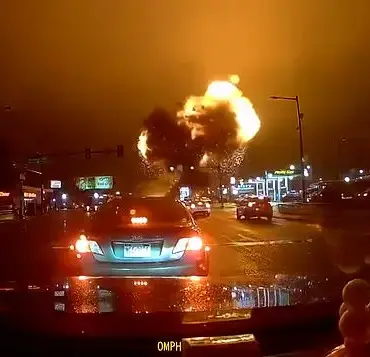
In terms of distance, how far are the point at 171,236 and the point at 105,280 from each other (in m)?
3.82

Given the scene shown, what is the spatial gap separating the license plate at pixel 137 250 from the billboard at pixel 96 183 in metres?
122

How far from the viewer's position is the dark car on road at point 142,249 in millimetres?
9438

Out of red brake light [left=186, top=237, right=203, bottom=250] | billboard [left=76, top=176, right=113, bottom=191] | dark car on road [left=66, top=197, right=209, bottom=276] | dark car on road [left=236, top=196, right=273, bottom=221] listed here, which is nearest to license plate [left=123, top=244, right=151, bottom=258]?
dark car on road [left=66, top=197, right=209, bottom=276]

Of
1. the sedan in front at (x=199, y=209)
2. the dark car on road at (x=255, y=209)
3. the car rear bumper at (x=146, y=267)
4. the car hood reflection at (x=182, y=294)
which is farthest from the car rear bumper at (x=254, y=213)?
the car hood reflection at (x=182, y=294)

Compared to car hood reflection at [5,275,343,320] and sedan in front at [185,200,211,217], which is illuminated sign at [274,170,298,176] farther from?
car hood reflection at [5,275,343,320]

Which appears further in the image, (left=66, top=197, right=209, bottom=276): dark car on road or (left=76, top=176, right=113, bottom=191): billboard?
(left=76, top=176, right=113, bottom=191): billboard

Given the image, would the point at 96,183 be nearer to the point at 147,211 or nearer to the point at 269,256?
the point at 269,256

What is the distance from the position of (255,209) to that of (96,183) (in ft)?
289

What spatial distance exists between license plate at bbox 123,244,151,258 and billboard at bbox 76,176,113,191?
401ft

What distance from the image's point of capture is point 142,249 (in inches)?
372

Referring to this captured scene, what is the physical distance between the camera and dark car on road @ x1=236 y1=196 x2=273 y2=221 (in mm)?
47406

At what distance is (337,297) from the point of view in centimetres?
462

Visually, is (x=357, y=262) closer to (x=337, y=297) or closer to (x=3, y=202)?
(x=337, y=297)

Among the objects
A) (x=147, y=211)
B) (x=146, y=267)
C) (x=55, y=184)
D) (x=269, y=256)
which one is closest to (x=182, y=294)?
(x=146, y=267)
